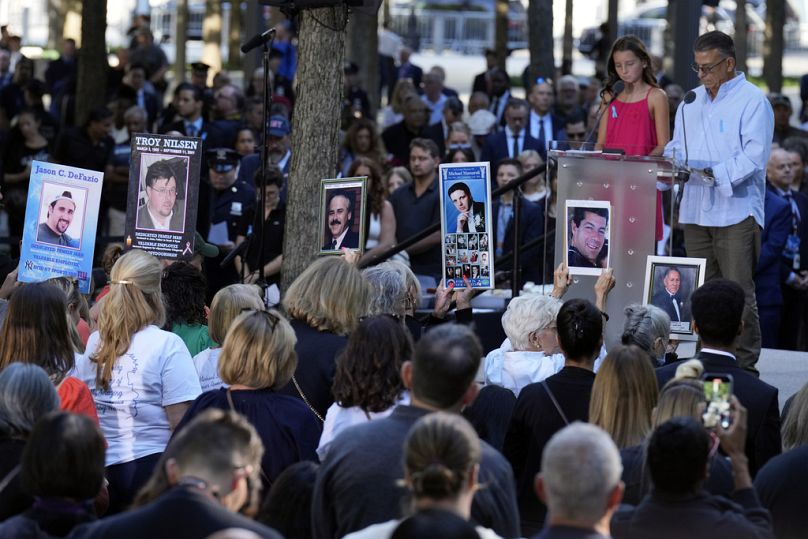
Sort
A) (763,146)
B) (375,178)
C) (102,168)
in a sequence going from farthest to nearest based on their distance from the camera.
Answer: (102,168) → (375,178) → (763,146)

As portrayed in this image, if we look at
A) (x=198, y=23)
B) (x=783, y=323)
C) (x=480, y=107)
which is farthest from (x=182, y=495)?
(x=198, y=23)

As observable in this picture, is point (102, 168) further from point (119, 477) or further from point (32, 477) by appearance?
Answer: point (32, 477)

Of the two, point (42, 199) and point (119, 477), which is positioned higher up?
point (42, 199)

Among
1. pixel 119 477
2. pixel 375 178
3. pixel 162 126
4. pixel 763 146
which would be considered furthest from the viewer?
pixel 162 126

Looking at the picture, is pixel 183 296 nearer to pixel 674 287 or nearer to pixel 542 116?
pixel 674 287

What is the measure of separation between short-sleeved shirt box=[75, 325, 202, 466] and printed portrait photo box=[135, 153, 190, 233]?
2.12m

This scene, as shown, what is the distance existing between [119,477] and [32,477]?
2.29 m

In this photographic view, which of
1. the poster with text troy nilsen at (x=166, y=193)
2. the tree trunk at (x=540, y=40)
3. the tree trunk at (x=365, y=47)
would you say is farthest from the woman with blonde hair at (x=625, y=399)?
the tree trunk at (x=365, y=47)

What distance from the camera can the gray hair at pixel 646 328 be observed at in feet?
22.7

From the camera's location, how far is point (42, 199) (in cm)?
852

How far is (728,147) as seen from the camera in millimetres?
8625

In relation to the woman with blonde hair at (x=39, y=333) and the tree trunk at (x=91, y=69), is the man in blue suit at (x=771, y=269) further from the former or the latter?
the tree trunk at (x=91, y=69)

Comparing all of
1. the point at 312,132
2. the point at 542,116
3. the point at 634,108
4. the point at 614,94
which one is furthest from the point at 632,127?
the point at 542,116

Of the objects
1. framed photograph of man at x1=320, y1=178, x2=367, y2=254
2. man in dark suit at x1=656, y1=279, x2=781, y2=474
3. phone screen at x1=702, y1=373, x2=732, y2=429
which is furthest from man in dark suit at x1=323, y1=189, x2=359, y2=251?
phone screen at x1=702, y1=373, x2=732, y2=429
